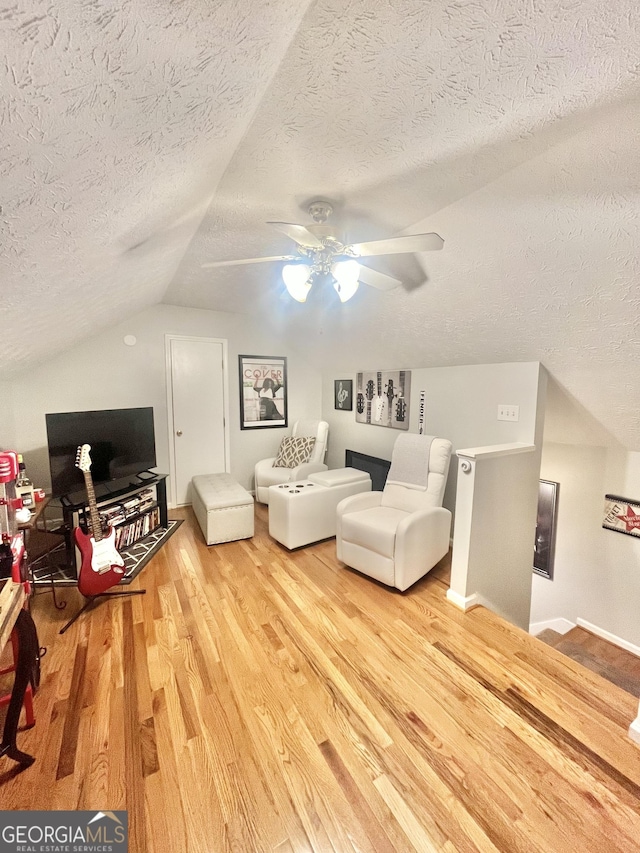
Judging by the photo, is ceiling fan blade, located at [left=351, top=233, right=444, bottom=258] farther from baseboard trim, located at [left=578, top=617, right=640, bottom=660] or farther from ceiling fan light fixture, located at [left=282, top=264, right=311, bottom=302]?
baseboard trim, located at [left=578, top=617, right=640, bottom=660]

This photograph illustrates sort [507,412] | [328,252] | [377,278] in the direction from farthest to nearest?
1. [507,412]
2. [377,278]
3. [328,252]

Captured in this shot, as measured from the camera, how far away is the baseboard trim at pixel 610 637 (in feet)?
9.61

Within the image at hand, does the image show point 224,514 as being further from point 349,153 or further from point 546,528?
point 546,528

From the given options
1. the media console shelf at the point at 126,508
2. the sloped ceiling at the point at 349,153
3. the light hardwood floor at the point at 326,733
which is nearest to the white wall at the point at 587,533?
the sloped ceiling at the point at 349,153

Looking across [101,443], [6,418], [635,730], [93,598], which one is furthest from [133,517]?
[635,730]

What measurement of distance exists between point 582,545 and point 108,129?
4.26 m

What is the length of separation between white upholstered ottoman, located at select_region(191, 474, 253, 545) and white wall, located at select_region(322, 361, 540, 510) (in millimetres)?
1607

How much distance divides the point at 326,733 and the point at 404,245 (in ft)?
6.94

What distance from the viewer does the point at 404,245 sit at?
5.11 ft

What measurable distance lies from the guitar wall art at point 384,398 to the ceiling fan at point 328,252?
1.69m

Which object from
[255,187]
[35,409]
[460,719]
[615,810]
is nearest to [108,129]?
[255,187]

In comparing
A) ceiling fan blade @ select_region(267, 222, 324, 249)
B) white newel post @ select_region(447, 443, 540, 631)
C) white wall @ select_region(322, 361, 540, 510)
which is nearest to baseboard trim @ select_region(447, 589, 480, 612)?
white newel post @ select_region(447, 443, 540, 631)

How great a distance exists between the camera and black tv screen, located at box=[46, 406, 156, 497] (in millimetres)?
2658

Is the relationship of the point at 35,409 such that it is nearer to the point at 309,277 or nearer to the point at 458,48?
the point at 309,277
